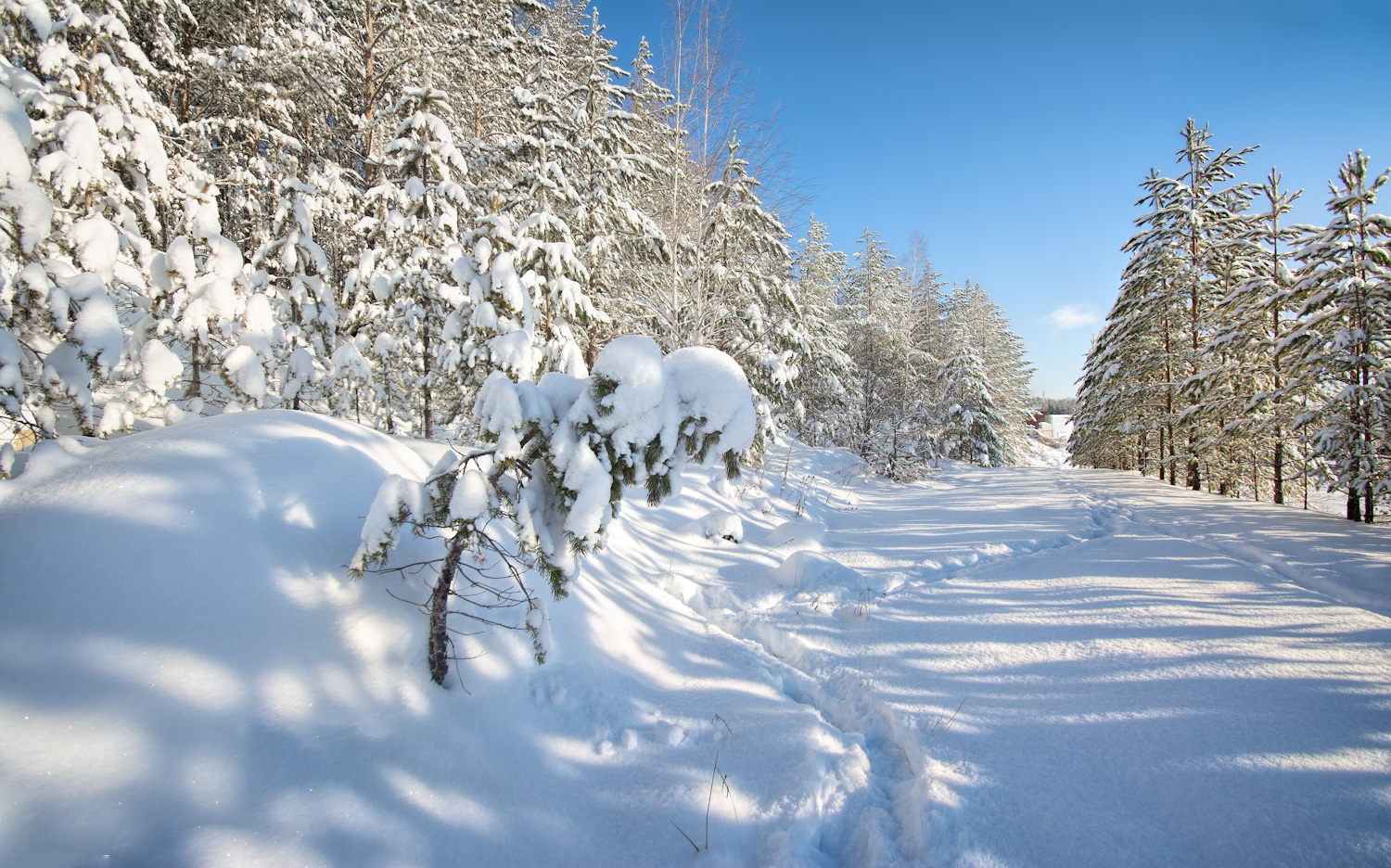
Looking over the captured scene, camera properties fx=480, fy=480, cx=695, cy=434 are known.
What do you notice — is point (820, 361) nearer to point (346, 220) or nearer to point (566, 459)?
point (346, 220)

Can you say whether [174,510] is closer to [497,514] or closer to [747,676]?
[497,514]

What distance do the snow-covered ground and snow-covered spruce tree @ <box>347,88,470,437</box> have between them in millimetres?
3253

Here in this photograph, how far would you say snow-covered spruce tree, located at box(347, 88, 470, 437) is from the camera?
20.2 ft

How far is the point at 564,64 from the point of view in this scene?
1430 centimetres

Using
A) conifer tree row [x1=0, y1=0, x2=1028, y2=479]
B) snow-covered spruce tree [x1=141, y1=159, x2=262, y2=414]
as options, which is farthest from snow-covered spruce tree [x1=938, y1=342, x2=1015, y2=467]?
snow-covered spruce tree [x1=141, y1=159, x2=262, y2=414]

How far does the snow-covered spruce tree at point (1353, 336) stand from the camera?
6773mm

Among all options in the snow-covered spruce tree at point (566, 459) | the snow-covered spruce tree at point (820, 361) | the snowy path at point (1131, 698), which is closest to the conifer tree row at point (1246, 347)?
the snowy path at point (1131, 698)

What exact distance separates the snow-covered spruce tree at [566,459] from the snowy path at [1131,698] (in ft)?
6.17

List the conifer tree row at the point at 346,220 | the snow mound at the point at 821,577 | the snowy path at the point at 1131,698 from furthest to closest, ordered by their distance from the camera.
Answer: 1. the snow mound at the point at 821,577
2. the conifer tree row at the point at 346,220
3. the snowy path at the point at 1131,698

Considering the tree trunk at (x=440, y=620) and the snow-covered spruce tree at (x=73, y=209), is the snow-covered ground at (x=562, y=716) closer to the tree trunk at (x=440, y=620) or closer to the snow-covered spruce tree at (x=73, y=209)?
the tree trunk at (x=440, y=620)

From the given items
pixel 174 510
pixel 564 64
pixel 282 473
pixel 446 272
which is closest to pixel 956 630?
pixel 282 473

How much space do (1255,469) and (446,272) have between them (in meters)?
18.4

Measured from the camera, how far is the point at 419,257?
629 cm

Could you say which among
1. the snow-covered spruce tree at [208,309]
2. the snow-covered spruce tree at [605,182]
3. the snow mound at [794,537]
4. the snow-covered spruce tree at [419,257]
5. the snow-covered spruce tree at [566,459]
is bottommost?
the snow mound at [794,537]
